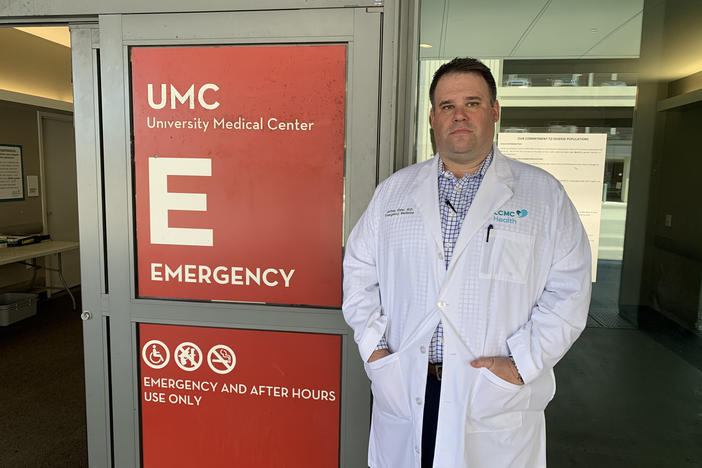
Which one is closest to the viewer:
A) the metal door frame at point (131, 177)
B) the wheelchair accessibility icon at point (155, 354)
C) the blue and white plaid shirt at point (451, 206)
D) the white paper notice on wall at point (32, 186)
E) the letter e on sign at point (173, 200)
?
the blue and white plaid shirt at point (451, 206)

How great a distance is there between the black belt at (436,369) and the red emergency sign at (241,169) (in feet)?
2.02

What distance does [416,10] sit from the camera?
2.00 meters

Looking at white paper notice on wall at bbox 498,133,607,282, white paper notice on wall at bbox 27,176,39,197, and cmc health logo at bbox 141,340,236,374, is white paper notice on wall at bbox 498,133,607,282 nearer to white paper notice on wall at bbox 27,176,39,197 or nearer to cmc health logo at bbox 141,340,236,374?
cmc health logo at bbox 141,340,236,374

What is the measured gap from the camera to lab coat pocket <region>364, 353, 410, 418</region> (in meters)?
1.62

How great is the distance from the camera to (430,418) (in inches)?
63.8

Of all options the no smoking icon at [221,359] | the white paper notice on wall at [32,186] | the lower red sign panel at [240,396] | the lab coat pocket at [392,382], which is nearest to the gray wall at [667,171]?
the lab coat pocket at [392,382]

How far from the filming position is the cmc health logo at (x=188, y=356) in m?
2.20

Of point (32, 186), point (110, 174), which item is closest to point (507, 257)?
point (110, 174)

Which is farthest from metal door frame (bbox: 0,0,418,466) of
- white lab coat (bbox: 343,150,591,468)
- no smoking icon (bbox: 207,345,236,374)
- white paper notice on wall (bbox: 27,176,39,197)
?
white paper notice on wall (bbox: 27,176,39,197)

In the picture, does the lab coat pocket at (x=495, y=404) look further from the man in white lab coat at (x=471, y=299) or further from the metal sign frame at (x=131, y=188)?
the metal sign frame at (x=131, y=188)

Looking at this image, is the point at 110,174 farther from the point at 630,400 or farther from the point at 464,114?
the point at 630,400

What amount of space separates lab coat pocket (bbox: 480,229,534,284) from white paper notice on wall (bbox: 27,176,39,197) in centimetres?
670

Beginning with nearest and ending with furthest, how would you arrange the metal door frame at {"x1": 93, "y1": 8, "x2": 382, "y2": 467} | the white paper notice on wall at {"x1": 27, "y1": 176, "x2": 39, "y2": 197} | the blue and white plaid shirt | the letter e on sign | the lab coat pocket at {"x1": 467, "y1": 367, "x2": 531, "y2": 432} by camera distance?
the lab coat pocket at {"x1": 467, "y1": 367, "x2": 531, "y2": 432} → the blue and white plaid shirt → the metal door frame at {"x1": 93, "y1": 8, "x2": 382, "y2": 467} → the letter e on sign → the white paper notice on wall at {"x1": 27, "y1": 176, "x2": 39, "y2": 197}

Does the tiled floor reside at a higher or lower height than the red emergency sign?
lower
